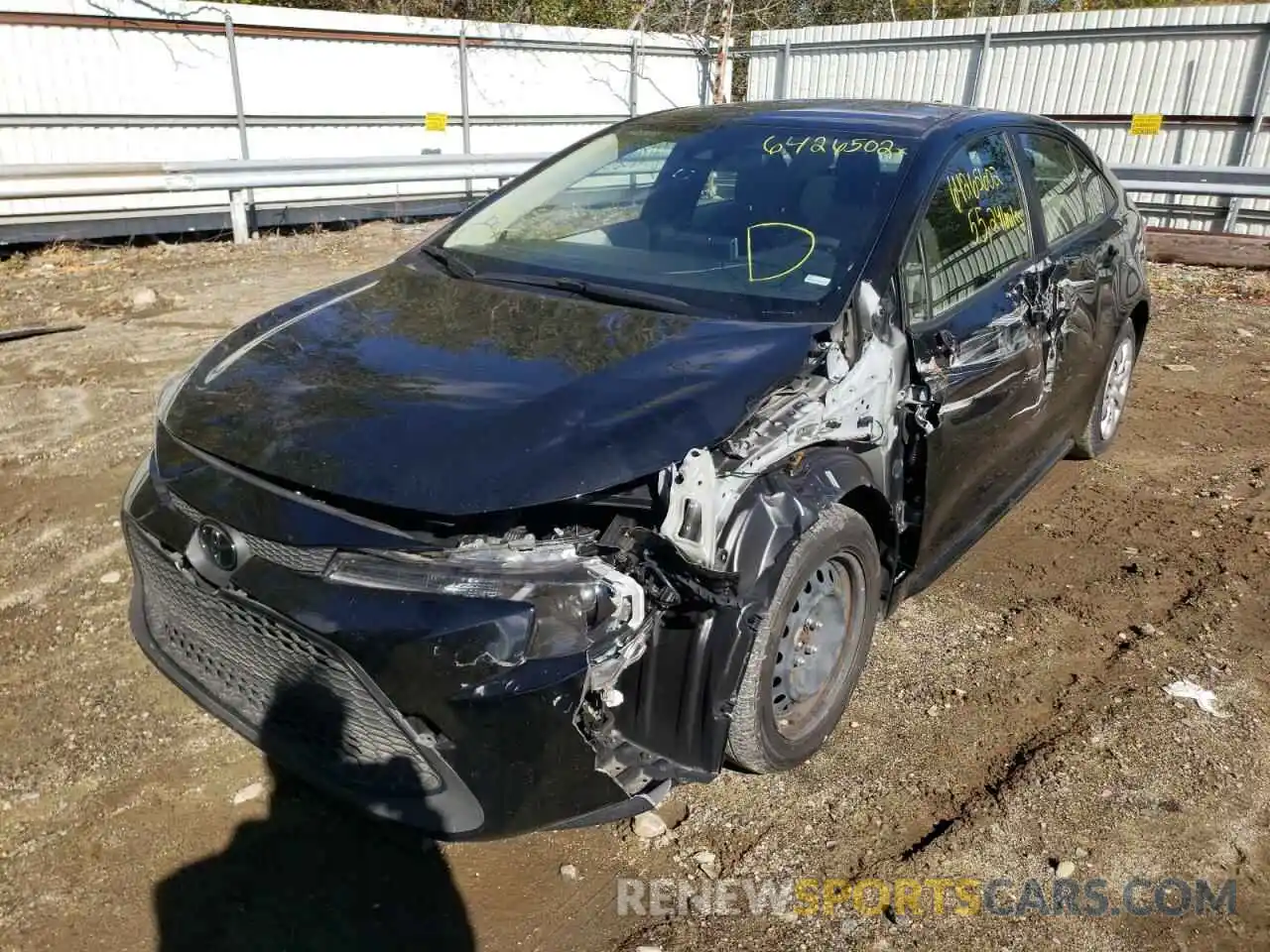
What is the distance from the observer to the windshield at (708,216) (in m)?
2.98

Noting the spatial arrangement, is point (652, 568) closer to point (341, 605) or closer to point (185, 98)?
point (341, 605)

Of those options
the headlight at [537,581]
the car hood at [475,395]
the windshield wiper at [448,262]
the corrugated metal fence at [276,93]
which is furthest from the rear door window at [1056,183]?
the corrugated metal fence at [276,93]

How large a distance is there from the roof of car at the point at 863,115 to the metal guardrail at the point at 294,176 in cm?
706

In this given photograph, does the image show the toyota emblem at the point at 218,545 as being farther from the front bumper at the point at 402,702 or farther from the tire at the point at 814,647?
the tire at the point at 814,647

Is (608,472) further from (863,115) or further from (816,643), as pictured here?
(863,115)

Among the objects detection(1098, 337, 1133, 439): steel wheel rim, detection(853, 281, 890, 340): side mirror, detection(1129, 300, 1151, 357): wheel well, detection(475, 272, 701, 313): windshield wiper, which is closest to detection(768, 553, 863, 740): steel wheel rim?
detection(853, 281, 890, 340): side mirror

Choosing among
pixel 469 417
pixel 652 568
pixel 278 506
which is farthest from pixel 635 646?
pixel 278 506

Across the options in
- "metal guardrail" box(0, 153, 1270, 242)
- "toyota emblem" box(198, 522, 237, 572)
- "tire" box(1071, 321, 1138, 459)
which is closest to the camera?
"toyota emblem" box(198, 522, 237, 572)

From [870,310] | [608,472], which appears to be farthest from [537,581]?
[870,310]

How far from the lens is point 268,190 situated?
1130 cm

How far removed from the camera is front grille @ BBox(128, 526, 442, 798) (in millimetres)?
2125

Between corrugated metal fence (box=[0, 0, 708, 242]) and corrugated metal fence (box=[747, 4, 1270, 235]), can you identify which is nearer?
corrugated metal fence (box=[0, 0, 708, 242])

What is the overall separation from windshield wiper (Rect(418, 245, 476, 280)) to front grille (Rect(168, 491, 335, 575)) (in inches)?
55.5

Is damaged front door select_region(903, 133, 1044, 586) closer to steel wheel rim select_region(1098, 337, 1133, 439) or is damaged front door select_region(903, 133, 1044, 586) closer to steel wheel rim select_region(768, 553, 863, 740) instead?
steel wheel rim select_region(768, 553, 863, 740)
